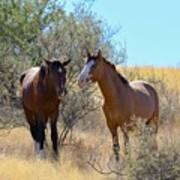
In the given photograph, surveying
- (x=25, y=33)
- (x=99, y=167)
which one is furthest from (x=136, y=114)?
(x=25, y=33)

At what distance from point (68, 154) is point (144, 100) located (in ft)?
6.56

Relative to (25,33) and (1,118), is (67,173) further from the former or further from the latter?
(25,33)

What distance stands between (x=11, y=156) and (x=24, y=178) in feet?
9.41

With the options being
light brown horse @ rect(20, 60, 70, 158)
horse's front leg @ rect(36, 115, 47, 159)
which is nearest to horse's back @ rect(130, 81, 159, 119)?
light brown horse @ rect(20, 60, 70, 158)

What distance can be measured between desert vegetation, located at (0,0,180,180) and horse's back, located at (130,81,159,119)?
0.61m

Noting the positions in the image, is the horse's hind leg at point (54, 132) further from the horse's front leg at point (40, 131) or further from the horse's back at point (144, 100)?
the horse's back at point (144, 100)

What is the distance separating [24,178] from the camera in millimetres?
10812

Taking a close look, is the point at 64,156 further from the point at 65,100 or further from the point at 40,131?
the point at 65,100

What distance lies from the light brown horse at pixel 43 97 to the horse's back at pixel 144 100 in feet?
4.91

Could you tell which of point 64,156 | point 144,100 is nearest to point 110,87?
point 144,100

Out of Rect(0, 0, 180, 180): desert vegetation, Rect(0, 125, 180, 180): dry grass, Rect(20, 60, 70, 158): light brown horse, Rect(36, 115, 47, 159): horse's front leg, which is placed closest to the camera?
Rect(0, 125, 180, 180): dry grass

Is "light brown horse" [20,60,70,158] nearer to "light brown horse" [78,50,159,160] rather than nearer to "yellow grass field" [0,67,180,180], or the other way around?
"yellow grass field" [0,67,180,180]

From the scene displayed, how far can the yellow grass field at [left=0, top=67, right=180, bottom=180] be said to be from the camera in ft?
36.1

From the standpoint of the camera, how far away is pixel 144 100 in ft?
45.4
